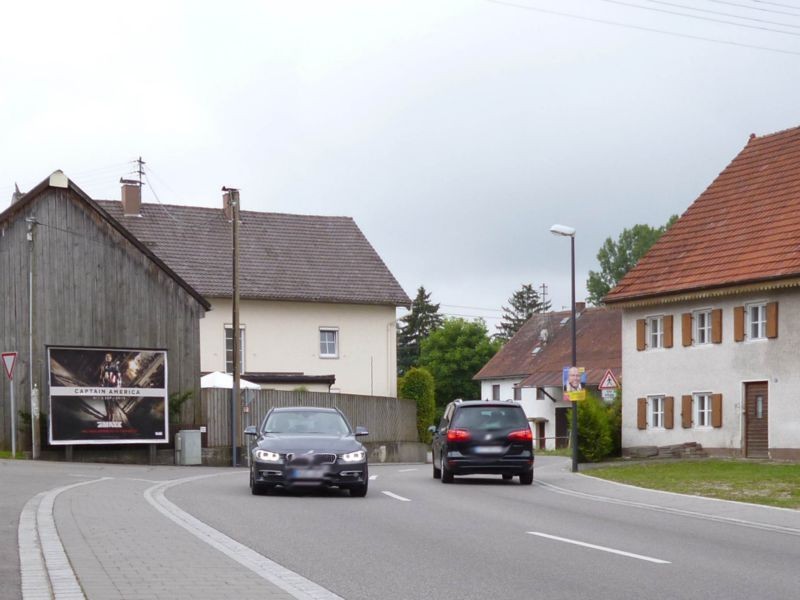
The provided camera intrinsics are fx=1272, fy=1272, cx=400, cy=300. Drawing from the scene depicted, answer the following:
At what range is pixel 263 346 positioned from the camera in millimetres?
57281

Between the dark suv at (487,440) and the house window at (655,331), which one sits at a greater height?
the house window at (655,331)

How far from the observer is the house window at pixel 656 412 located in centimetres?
4238

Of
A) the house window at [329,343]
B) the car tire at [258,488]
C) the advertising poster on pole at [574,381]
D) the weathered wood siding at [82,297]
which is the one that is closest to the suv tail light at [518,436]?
the car tire at [258,488]

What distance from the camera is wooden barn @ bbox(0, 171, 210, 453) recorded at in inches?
1473

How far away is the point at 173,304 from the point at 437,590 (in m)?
32.4

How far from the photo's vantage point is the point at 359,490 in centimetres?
2142

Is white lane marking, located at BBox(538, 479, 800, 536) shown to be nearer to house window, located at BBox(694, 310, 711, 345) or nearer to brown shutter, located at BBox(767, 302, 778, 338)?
brown shutter, located at BBox(767, 302, 778, 338)

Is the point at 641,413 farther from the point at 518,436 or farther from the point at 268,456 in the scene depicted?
the point at 268,456

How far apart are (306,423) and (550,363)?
59094mm

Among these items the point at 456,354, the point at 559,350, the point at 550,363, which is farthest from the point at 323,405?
the point at 456,354

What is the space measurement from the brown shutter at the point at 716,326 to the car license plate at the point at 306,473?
21613 millimetres

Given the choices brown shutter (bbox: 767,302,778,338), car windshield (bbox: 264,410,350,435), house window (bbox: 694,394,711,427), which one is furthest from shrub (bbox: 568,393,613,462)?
car windshield (bbox: 264,410,350,435)

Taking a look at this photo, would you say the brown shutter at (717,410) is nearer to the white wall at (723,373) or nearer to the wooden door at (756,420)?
the white wall at (723,373)

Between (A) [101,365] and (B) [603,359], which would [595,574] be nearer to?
(A) [101,365]
